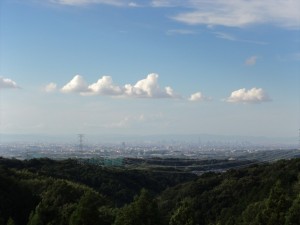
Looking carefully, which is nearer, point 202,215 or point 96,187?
point 202,215

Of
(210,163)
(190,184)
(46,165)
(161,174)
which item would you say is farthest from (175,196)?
(210,163)

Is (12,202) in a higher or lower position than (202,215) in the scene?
higher

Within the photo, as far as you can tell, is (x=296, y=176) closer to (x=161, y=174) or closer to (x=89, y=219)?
(x=89, y=219)

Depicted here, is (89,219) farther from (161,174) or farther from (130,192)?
(161,174)

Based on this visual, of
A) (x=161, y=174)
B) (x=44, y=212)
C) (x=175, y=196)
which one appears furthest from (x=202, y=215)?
(x=161, y=174)

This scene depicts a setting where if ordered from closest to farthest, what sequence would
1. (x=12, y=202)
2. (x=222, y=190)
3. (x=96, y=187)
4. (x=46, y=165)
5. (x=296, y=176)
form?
1. (x=12, y=202)
2. (x=296, y=176)
3. (x=222, y=190)
4. (x=96, y=187)
5. (x=46, y=165)

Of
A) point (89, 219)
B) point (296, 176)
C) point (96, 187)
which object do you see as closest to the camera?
point (89, 219)
